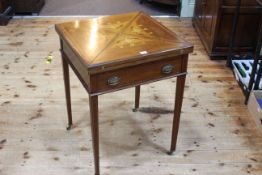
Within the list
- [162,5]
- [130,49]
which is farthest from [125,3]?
[130,49]

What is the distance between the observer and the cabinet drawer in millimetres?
1500

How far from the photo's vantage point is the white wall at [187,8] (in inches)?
151

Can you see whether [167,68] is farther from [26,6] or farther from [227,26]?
[26,6]

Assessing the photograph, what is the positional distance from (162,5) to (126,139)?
8.24ft

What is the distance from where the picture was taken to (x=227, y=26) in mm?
2885

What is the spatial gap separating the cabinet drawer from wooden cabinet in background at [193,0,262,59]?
137 cm

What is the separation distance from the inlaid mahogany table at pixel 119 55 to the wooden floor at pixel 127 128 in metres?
0.30

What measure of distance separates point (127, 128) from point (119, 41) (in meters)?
0.76

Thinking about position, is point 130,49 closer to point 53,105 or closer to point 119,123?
point 119,123

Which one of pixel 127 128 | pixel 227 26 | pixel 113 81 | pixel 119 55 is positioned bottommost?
pixel 127 128

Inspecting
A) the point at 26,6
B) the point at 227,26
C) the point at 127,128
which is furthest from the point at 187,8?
the point at 127,128

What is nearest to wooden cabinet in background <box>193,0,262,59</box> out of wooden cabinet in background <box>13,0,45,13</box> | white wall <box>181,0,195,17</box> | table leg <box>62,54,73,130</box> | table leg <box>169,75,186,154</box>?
white wall <box>181,0,195,17</box>

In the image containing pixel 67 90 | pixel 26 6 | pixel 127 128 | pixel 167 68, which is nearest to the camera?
pixel 167 68

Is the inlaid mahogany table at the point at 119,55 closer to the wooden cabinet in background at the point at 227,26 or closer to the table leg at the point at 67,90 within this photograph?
the table leg at the point at 67,90
